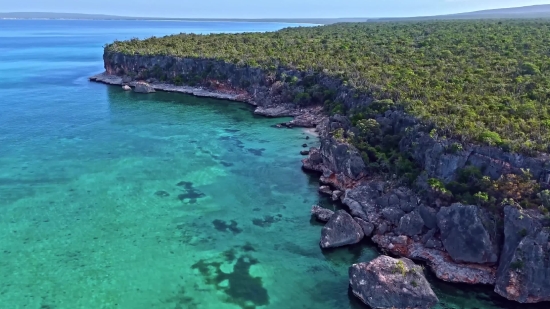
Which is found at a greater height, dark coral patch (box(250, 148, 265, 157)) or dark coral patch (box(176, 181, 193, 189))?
dark coral patch (box(250, 148, 265, 157))

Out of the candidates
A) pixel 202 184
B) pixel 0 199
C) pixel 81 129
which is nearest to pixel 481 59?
pixel 202 184

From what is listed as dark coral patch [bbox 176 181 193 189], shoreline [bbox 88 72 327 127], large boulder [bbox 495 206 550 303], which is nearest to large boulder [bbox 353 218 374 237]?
large boulder [bbox 495 206 550 303]

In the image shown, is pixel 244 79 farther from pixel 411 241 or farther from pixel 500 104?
pixel 411 241

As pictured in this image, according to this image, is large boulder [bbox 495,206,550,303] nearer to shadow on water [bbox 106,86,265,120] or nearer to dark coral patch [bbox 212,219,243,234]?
dark coral patch [bbox 212,219,243,234]

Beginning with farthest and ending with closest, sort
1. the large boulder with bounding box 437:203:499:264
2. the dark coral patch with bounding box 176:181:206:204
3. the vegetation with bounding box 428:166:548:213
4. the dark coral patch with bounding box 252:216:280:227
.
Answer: the dark coral patch with bounding box 176:181:206:204, the dark coral patch with bounding box 252:216:280:227, the large boulder with bounding box 437:203:499:264, the vegetation with bounding box 428:166:548:213

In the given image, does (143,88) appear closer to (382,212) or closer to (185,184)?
(185,184)

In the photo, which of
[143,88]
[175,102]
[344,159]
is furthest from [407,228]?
[143,88]
